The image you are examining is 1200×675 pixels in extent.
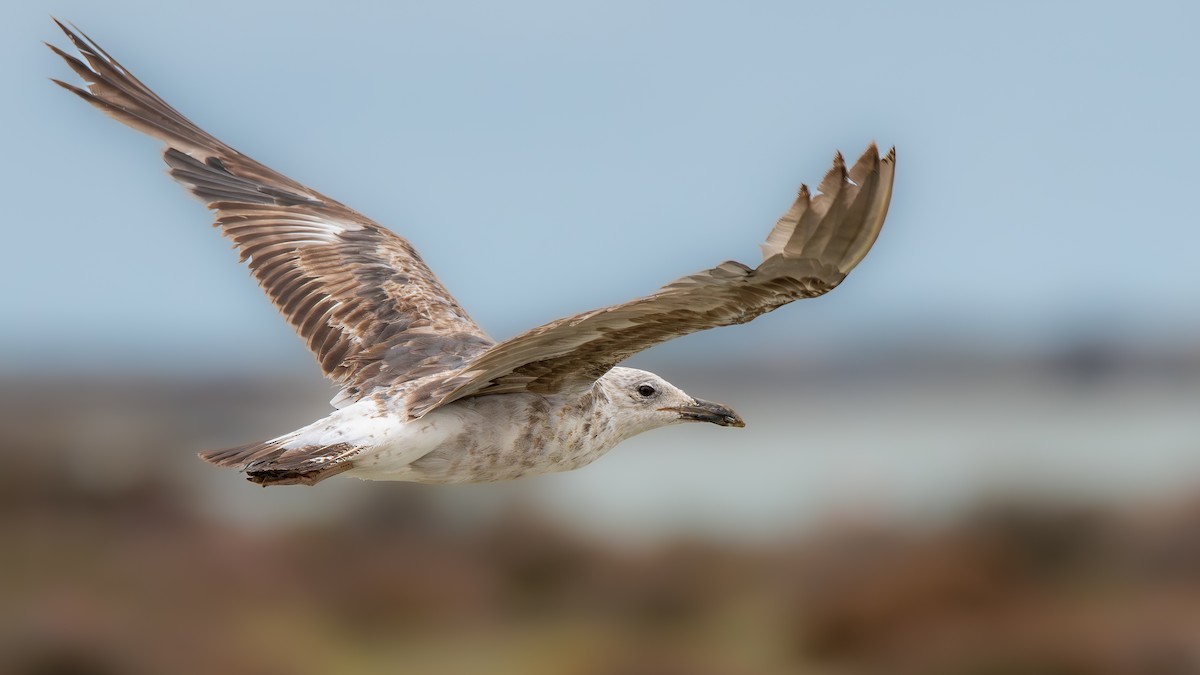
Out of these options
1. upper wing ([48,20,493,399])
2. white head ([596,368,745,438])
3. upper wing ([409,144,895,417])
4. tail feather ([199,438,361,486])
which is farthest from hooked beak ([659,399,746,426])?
tail feather ([199,438,361,486])

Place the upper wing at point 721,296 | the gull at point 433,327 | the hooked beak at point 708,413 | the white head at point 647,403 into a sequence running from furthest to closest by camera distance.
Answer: the hooked beak at point 708,413 → the white head at point 647,403 → the gull at point 433,327 → the upper wing at point 721,296

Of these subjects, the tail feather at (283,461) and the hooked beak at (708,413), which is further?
the hooked beak at (708,413)

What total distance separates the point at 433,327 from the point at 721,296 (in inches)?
112

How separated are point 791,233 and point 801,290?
0.38 meters

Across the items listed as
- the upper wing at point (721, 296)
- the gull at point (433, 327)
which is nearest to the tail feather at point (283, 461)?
the gull at point (433, 327)

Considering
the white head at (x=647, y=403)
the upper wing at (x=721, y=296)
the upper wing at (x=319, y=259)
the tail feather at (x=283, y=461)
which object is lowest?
the tail feather at (x=283, y=461)

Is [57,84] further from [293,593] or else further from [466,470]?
[293,593]

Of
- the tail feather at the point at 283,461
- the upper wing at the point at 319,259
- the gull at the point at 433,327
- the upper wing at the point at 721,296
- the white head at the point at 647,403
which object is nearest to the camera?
the upper wing at the point at 721,296

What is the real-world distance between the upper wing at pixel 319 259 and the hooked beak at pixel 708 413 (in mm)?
1072

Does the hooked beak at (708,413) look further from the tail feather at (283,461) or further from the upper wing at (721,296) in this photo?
the tail feather at (283,461)

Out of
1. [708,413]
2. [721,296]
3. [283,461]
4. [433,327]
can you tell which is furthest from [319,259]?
[721,296]

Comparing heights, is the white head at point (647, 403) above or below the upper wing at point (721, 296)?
above

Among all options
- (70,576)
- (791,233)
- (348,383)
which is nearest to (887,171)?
(791,233)

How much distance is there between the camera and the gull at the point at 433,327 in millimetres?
Answer: 5566
